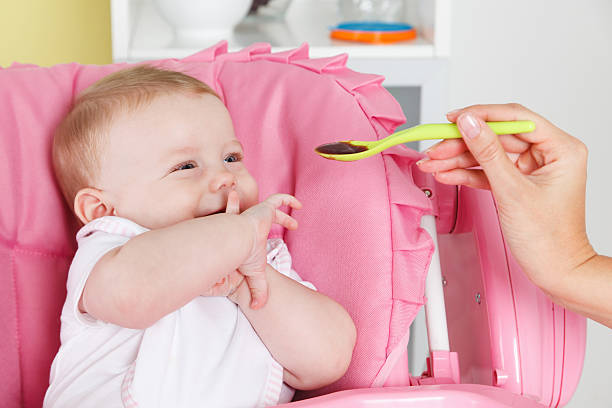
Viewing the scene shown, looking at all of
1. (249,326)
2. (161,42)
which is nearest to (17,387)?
(249,326)

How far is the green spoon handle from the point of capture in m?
0.72

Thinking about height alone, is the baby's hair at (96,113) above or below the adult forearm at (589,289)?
above

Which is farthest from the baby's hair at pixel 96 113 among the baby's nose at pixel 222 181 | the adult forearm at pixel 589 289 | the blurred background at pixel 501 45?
the blurred background at pixel 501 45

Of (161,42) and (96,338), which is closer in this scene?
(96,338)

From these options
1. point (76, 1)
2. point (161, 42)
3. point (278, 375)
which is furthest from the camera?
point (76, 1)

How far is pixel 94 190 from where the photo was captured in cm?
79

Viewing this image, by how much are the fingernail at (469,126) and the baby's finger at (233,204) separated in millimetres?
222

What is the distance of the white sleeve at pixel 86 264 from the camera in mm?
711

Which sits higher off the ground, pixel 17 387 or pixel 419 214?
pixel 419 214

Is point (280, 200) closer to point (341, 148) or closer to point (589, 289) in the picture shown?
point (341, 148)

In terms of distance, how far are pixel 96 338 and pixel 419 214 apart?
0.36 meters

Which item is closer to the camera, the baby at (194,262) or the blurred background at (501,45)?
the baby at (194,262)

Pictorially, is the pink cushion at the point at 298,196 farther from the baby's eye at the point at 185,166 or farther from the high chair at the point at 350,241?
the baby's eye at the point at 185,166

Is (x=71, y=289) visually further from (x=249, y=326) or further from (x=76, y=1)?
(x=76, y=1)
